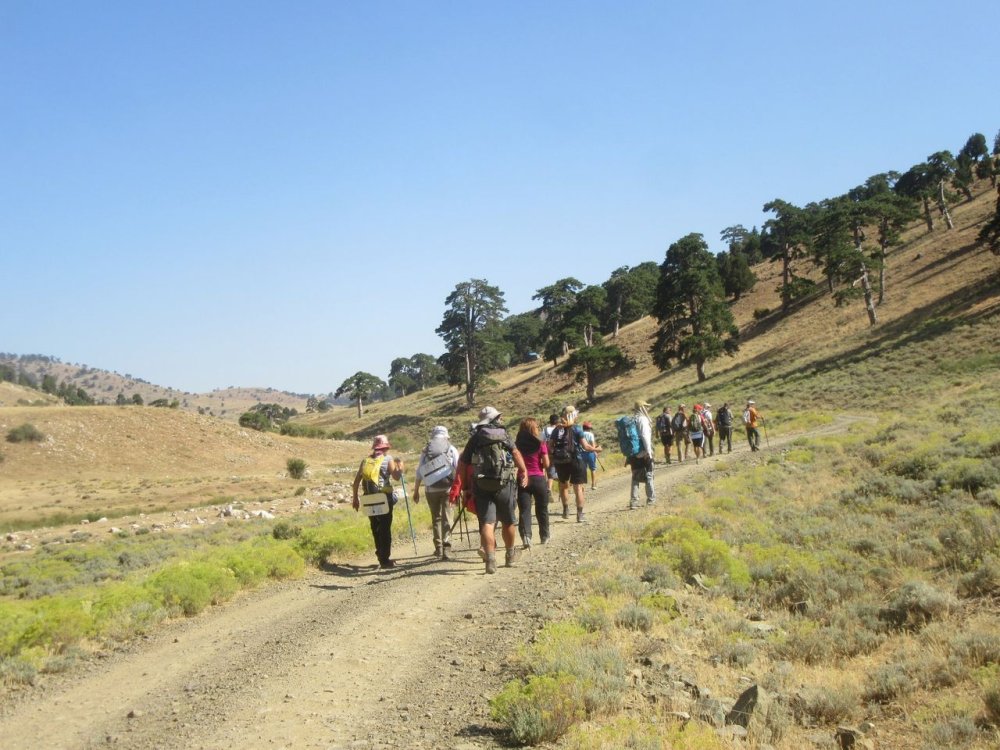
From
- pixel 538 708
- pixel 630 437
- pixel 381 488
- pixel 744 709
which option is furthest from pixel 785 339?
pixel 538 708

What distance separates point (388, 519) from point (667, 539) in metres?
4.31

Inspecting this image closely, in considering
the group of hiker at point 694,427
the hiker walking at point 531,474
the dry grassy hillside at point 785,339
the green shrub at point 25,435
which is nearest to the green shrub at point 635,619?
the hiker walking at point 531,474

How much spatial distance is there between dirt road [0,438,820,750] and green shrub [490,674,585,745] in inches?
6.2

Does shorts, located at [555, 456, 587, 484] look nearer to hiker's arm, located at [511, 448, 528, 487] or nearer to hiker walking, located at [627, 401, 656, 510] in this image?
hiker walking, located at [627, 401, 656, 510]

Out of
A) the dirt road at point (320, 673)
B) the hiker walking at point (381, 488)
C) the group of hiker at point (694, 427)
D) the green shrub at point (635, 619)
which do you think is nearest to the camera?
the dirt road at point (320, 673)

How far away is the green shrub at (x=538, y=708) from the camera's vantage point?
4.82 metres

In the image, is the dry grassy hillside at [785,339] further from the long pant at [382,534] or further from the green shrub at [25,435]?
the long pant at [382,534]

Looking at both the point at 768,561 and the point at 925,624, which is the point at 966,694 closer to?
the point at 925,624

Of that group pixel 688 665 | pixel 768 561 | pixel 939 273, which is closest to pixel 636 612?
pixel 688 665

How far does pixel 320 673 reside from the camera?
607 centimetres

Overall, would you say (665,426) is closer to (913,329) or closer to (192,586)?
(192,586)

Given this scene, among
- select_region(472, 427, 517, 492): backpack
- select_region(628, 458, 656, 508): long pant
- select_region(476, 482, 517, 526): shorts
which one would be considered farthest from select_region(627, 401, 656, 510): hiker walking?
select_region(472, 427, 517, 492): backpack

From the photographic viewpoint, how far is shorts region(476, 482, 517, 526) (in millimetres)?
9305

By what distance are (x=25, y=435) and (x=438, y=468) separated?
52877 mm
